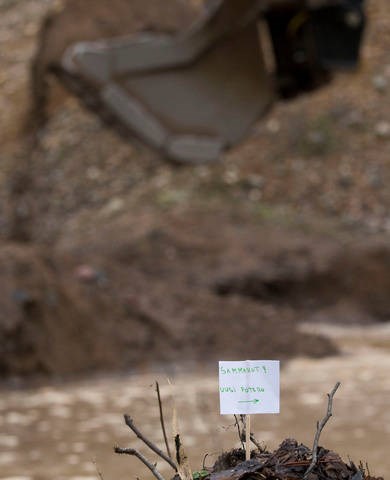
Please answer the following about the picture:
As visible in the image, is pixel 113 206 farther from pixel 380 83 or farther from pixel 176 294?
pixel 176 294

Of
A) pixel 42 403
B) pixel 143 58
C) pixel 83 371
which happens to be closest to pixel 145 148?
pixel 143 58

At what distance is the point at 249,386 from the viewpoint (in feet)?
7.52

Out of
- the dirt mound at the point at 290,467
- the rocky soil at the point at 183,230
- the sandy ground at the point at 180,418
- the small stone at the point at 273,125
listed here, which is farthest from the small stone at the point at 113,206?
the dirt mound at the point at 290,467

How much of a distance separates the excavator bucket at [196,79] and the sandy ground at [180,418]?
290 inches

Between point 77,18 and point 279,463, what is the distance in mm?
16317

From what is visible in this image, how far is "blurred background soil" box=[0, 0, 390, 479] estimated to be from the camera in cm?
827

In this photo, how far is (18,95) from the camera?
18719 millimetres

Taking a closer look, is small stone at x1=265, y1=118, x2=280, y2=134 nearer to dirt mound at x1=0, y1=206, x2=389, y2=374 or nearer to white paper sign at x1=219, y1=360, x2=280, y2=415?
dirt mound at x1=0, y1=206, x2=389, y2=374

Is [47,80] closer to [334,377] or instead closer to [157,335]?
[157,335]

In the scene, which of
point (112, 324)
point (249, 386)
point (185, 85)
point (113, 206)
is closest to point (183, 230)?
point (113, 206)

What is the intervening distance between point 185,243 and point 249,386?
11.3 meters

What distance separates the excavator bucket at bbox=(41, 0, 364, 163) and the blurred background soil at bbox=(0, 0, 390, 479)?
42 centimetres

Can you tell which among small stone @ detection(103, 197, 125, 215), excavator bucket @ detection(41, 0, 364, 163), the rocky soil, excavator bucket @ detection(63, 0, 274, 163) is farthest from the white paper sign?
small stone @ detection(103, 197, 125, 215)

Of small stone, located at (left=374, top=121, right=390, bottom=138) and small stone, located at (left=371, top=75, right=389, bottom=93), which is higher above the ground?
small stone, located at (left=371, top=75, right=389, bottom=93)
